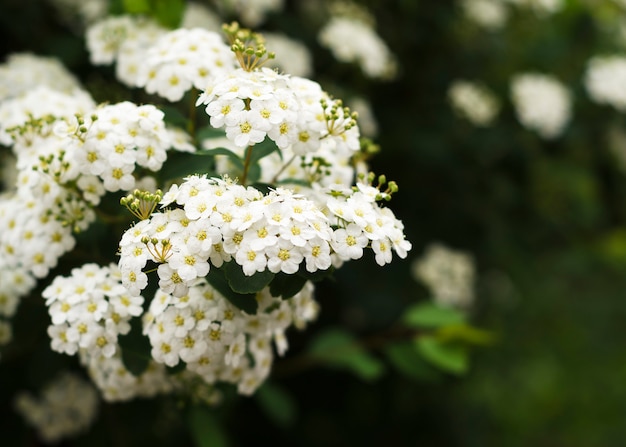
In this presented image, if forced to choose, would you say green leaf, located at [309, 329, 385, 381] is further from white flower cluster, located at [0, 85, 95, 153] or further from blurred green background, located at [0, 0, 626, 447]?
white flower cluster, located at [0, 85, 95, 153]

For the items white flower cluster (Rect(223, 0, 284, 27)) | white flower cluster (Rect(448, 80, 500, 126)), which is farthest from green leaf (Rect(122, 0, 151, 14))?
white flower cluster (Rect(448, 80, 500, 126))

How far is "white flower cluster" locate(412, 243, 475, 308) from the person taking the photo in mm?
3672

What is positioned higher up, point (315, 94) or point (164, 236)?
point (315, 94)

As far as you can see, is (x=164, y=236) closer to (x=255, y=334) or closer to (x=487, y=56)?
(x=255, y=334)

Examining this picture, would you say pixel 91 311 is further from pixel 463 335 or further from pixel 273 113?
pixel 463 335

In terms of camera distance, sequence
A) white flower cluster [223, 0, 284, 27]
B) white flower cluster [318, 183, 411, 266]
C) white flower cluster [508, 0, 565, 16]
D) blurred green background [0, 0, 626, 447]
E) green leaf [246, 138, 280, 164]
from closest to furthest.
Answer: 1. white flower cluster [318, 183, 411, 266]
2. green leaf [246, 138, 280, 164]
3. white flower cluster [223, 0, 284, 27]
4. blurred green background [0, 0, 626, 447]
5. white flower cluster [508, 0, 565, 16]

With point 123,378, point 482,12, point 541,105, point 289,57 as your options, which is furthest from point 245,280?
point 482,12

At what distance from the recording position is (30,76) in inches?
100

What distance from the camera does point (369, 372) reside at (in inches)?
113

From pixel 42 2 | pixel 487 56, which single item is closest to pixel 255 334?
pixel 42 2

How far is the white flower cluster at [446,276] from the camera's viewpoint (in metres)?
3.67

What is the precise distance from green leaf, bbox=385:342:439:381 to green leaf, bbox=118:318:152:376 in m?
1.39

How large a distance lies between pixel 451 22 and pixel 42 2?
2282 mm

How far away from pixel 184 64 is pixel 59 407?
149cm
